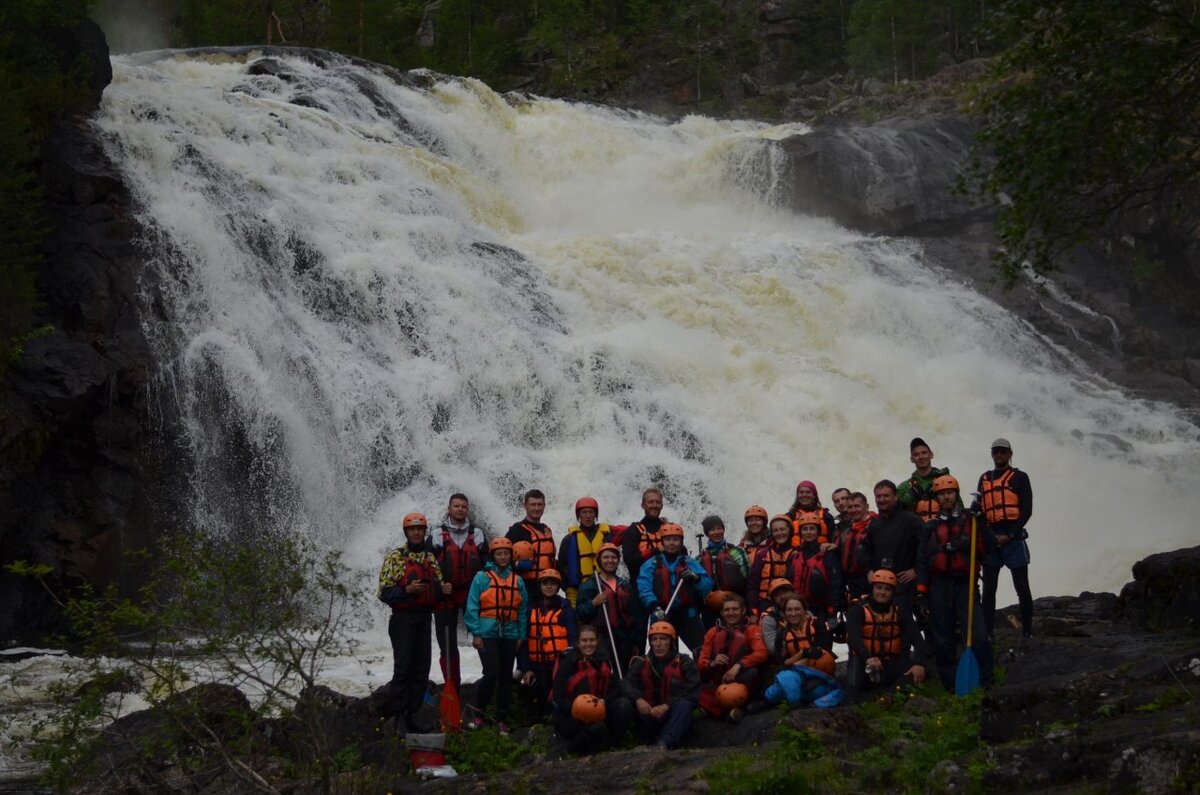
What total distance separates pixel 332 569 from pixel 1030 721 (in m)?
4.51

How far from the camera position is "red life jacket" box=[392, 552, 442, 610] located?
970cm

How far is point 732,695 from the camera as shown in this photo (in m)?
9.08

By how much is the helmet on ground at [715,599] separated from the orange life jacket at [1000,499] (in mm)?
2199

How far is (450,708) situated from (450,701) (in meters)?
0.06

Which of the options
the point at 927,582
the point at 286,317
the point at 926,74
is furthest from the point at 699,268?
the point at 926,74

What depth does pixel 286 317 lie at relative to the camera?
62.5ft

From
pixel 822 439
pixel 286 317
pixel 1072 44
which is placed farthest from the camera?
pixel 822 439

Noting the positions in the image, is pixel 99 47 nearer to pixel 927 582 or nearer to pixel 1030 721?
pixel 927 582

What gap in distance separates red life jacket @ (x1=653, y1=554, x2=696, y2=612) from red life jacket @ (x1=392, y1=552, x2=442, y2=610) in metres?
1.75

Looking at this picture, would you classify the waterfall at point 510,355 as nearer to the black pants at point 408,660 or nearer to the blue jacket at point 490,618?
the black pants at point 408,660

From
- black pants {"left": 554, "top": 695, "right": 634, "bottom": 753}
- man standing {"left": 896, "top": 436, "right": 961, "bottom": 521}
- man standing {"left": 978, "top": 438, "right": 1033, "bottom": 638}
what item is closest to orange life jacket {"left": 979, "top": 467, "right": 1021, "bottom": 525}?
man standing {"left": 978, "top": 438, "right": 1033, "bottom": 638}

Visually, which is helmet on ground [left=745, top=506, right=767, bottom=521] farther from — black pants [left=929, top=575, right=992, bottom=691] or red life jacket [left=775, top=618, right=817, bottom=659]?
black pants [left=929, top=575, right=992, bottom=691]

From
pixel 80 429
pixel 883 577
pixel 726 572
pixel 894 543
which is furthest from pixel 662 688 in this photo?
pixel 80 429

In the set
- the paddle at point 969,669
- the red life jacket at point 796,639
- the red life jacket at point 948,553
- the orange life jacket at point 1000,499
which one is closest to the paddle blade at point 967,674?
the paddle at point 969,669
